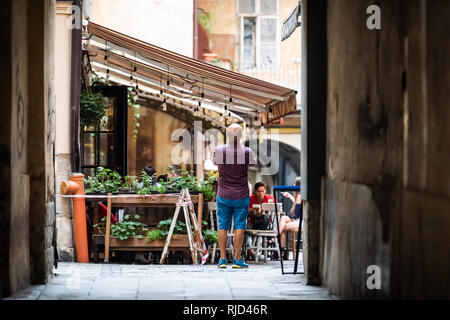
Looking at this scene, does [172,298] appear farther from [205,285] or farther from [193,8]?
[193,8]

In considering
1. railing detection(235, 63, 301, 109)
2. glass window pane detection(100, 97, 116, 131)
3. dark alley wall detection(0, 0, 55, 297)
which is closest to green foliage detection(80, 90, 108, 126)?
glass window pane detection(100, 97, 116, 131)

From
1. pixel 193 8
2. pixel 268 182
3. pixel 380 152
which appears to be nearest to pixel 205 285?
pixel 380 152

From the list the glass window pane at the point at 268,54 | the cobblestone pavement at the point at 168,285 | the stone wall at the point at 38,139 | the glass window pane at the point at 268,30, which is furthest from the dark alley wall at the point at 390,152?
the glass window pane at the point at 268,30

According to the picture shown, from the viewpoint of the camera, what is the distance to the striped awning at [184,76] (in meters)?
12.7

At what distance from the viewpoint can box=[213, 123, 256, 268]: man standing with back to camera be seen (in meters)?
9.85

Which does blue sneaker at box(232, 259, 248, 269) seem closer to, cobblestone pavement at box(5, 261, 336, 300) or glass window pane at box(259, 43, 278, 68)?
cobblestone pavement at box(5, 261, 336, 300)

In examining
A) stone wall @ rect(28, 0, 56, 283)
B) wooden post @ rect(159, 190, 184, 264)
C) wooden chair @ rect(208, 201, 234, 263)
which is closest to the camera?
Result: stone wall @ rect(28, 0, 56, 283)

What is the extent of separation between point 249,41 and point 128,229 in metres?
14.2

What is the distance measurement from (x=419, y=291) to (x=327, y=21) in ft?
12.7

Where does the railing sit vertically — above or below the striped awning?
above

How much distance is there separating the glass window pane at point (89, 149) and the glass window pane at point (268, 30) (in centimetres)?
1119

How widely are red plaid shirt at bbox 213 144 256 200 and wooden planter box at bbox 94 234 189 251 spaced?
157 cm

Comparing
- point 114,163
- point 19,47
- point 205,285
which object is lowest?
point 205,285
